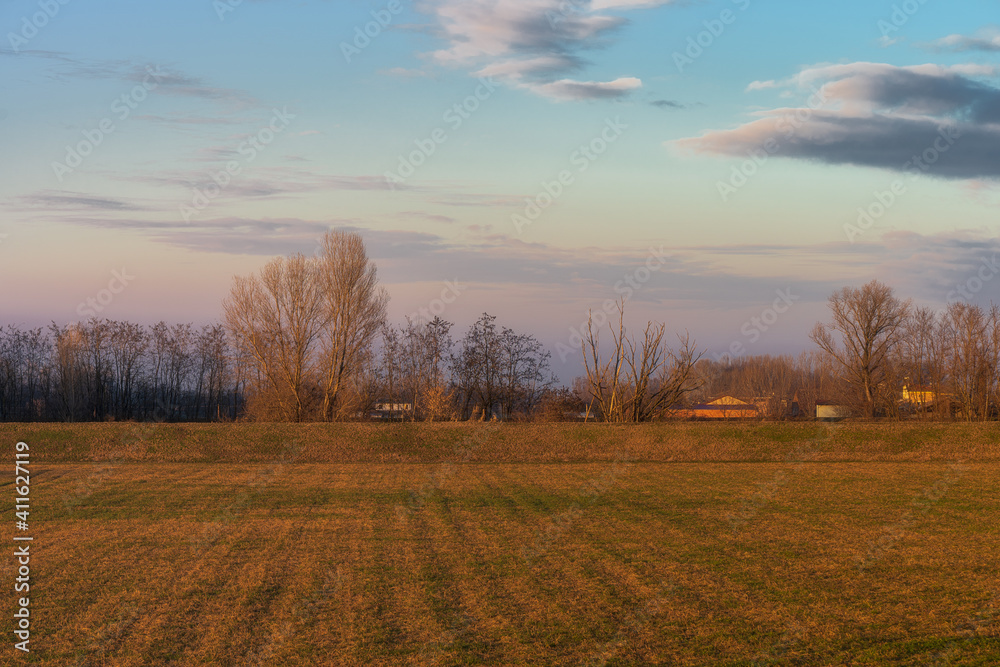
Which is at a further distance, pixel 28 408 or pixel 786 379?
pixel 786 379

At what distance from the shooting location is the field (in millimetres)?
7047

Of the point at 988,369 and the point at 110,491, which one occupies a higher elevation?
the point at 988,369

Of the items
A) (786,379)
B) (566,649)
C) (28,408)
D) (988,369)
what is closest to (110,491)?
(566,649)

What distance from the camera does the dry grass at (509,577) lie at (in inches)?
276

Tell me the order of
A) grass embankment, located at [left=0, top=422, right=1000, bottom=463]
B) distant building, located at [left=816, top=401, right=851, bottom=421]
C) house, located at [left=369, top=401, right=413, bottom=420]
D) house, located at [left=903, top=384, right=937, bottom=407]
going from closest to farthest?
grass embankment, located at [left=0, top=422, right=1000, bottom=463] < house, located at [left=369, top=401, right=413, bottom=420] < house, located at [left=903, top=384, right=937, bottom=407] < distant building, located at [left=816, top=401, right=851, bottom=421]

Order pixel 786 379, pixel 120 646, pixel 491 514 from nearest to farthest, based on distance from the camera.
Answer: pixel 120 646 < pixel 491 514 < pixel 786 379

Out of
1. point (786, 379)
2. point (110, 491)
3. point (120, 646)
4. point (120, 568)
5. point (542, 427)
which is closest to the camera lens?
point (120, 646)

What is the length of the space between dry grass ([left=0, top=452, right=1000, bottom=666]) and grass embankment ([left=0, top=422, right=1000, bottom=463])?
27.3 feet

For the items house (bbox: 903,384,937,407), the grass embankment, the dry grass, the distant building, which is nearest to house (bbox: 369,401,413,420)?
the grass embankment

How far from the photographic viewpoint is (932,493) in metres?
18.6

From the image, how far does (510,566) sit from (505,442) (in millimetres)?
18336

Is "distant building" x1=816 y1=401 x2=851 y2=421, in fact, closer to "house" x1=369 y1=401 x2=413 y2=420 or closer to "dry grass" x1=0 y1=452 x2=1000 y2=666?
"house" x1=369 y1=401 x2=413 y2=420

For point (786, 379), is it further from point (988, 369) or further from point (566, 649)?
point (566, 649)

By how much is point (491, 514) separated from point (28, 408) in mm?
44885
